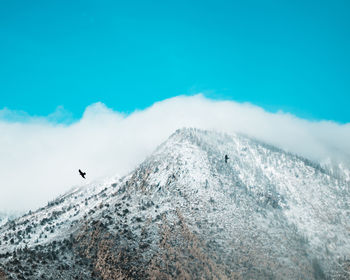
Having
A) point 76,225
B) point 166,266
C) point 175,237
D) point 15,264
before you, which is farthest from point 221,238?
point 15,264

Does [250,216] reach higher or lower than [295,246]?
higher

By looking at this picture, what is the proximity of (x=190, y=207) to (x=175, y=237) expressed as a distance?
24.0m

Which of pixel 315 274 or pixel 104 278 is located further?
pixel 315 274

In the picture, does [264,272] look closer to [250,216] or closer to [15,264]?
[250,216]

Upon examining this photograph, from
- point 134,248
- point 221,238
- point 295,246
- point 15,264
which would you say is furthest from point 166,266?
point 295,246

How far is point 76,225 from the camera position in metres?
184

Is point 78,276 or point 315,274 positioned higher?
point 315,274

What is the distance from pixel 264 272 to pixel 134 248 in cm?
5590

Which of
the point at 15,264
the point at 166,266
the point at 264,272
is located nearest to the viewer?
the point at 15,264

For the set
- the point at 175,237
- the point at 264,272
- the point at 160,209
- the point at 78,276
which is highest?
the point at 160,209

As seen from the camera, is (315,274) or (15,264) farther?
(315,274)

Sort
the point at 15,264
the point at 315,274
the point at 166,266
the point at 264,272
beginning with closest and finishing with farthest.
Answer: the point at 15,264, the point at 166,266, the point at 264,272, the point at 315,274

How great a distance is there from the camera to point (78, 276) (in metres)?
140

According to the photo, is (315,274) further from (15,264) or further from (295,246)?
(15,264)
